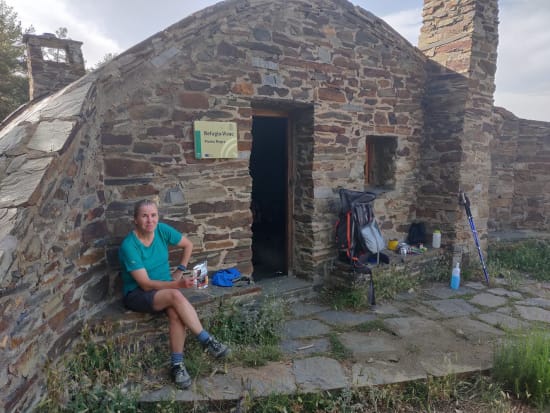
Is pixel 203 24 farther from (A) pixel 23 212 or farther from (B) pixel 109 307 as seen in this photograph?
(B) pixel 109 307

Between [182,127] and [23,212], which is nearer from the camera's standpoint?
[23,212]

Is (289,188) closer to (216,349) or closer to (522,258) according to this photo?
(216,349)

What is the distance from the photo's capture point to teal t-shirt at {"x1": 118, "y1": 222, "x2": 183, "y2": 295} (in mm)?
3321

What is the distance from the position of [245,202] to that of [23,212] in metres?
2.59

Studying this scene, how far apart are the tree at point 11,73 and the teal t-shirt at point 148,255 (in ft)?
42.0

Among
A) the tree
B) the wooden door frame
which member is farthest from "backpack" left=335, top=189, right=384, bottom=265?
the tree

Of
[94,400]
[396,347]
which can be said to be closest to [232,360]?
[94,400]

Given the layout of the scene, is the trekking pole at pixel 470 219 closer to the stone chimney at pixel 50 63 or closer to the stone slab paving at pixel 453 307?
the stone slab paving at pixel 453 307

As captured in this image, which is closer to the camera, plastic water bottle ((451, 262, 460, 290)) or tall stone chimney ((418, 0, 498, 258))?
plastic water bottle ((451, 262, 460, 290))

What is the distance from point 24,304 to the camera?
92.9 inches

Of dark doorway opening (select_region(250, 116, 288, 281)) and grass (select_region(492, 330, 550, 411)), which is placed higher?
dark doorway opening (select_region(250, 116, 288, 281))

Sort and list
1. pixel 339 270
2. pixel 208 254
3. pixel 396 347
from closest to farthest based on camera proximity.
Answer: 1. pixel 396 347
2. pixel 208 254
3. pixel 339 270

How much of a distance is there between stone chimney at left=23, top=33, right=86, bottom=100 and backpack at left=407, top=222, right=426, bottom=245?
236 inches

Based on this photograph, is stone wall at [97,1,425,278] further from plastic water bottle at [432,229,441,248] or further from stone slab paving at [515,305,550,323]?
stone slab paving at [515,305,550,323]
